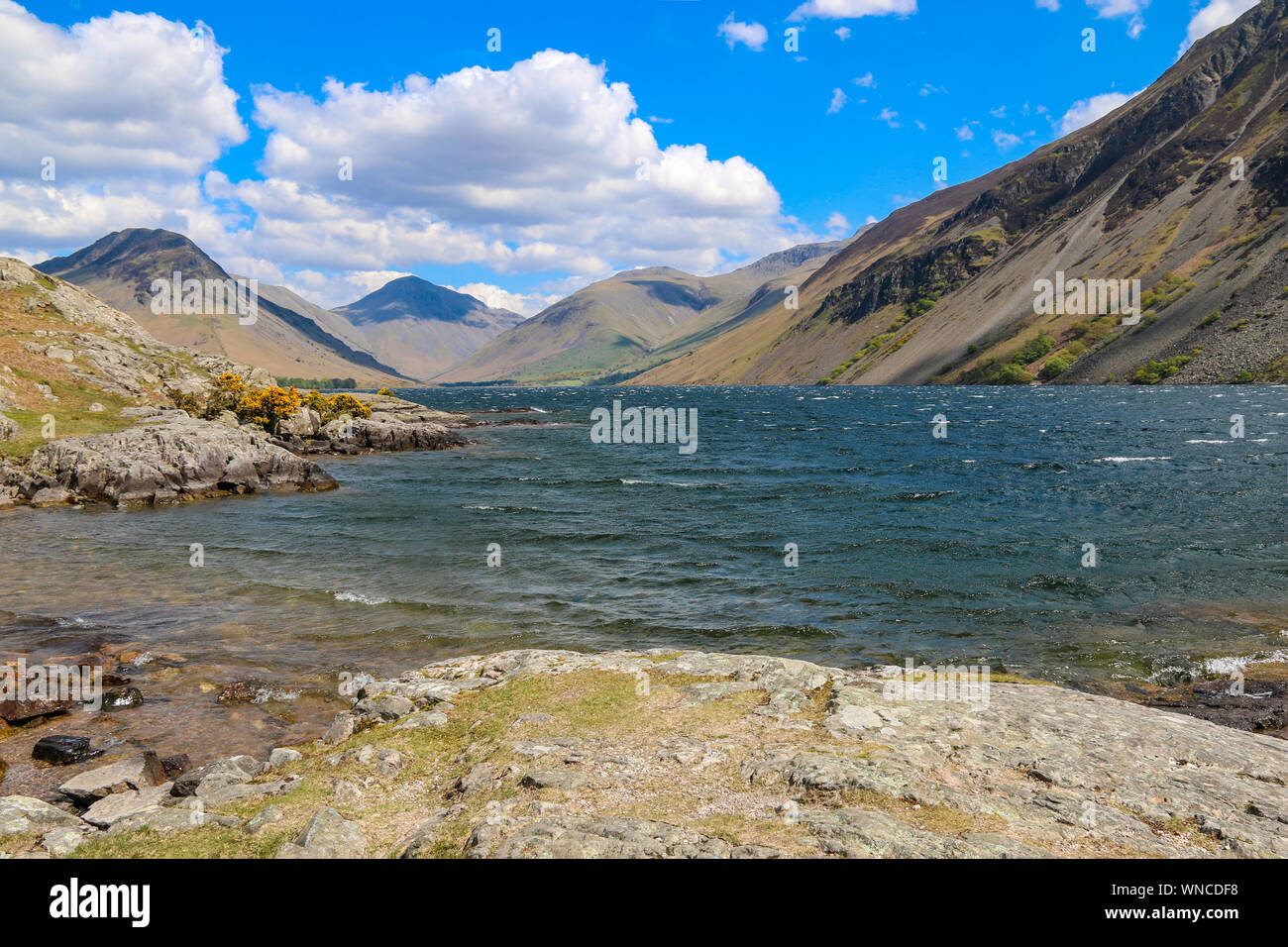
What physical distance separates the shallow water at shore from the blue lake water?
158 mm

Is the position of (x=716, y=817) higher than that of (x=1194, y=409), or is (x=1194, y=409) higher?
(x=1194, y=409)

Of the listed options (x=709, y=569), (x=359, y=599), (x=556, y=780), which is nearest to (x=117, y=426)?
(x=359, y=599)

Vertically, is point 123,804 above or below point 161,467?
below

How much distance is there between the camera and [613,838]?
8.05 meters

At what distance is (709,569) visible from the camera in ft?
99.9

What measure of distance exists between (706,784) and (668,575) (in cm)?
1954

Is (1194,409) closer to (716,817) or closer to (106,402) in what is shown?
(716,817)

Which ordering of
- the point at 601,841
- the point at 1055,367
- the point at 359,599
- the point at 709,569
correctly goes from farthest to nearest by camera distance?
the point at 1055,367 → the point at 709,569 → the point at 359,599 → the point at 601,841

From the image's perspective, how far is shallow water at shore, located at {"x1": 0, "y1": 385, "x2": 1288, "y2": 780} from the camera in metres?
20.0

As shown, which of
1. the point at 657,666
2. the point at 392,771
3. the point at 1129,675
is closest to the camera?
the point at 392,771

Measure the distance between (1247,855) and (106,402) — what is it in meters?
74.2

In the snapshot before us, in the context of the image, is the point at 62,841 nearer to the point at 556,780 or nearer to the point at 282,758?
the point at 282,758

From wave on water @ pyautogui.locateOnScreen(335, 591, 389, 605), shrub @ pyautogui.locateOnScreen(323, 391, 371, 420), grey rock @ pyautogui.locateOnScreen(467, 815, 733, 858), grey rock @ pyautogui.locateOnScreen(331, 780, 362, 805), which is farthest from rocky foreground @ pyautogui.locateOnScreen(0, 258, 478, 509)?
grey rock @ pyautogui.locateOnScreen(467, 815, 733, 858)
